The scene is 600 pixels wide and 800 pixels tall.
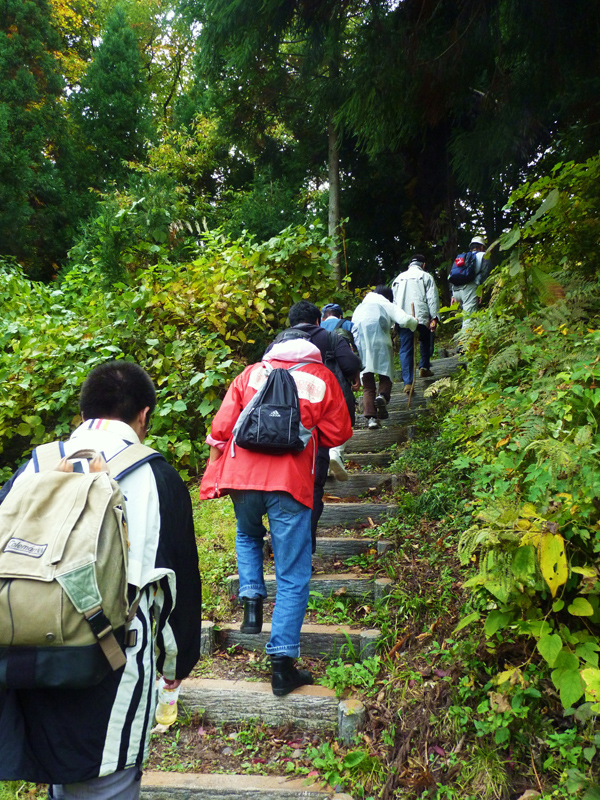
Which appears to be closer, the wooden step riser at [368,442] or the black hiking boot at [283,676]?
the black hiking boot at [283,676]

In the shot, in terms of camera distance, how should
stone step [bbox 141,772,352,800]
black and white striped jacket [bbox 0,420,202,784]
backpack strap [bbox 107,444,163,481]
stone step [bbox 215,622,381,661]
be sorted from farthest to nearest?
1. stone step [bbox 215,622,381,661]
2. stone step [bbox 141,772,352,800]
3. backpack strap [bbox 107,444,163,481]
4. black and white striped jacket [bbox 0,420,202,784]

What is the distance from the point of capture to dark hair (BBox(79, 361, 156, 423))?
1842 millimetres

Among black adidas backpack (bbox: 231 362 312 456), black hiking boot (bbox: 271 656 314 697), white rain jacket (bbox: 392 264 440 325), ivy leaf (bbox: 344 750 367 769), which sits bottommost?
ivy leaf (bbox: 344 750 367 769)

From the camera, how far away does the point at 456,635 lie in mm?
3018

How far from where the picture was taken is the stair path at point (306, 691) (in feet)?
8.95

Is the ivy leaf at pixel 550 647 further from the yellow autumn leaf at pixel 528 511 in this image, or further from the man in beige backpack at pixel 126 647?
the man in beige backpack at pixel 126 647

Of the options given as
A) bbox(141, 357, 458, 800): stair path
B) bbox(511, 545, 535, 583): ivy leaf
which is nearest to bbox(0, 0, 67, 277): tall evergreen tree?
bbox(141, 357, 458, 800): stair path

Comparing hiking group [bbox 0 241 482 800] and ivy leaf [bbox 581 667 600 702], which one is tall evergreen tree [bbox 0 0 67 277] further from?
ivy leaf [bbox 581 667 600 702]

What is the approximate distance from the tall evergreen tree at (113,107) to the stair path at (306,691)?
13666mm

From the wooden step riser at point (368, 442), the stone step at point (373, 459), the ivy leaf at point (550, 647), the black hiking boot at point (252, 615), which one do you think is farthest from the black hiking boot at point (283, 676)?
the wooden step riser at point (368, 442)

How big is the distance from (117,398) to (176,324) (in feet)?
15.1

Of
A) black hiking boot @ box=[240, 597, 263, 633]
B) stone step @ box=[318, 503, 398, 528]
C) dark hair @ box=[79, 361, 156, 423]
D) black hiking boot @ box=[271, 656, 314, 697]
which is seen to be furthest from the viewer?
stone step @ box=[318, 503, 398, 528]

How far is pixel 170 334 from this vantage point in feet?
19.9

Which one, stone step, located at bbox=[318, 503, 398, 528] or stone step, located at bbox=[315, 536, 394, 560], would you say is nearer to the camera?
stone step, located at bbox=[315, 536, 394, 560]
